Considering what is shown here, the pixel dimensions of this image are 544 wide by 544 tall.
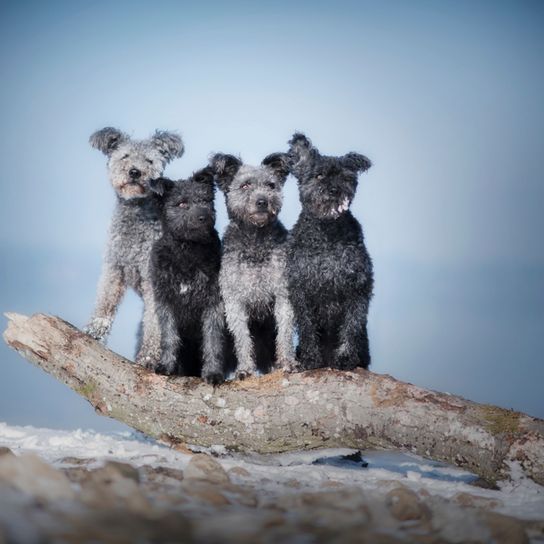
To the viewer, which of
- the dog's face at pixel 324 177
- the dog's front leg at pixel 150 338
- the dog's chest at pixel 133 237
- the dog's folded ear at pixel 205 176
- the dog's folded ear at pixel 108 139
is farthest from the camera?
the dog's folded ear at pixel 108 139

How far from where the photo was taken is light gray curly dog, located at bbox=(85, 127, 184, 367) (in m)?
8.27

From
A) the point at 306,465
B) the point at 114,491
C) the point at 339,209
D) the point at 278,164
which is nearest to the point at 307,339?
the point at 306,465

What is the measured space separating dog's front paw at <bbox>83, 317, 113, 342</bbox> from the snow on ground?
117 cm

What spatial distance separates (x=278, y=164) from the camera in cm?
773

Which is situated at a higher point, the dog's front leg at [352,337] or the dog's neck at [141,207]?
the dog's neck at [141,207]

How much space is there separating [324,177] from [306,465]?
115 inches

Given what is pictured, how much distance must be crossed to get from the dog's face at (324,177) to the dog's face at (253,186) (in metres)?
0.26

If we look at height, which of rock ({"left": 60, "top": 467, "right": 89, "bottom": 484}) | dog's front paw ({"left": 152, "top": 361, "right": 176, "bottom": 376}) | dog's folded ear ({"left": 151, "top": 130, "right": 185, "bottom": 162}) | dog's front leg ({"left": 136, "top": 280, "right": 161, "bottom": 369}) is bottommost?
rock ({"left": 60, "top": 467, "right": 89, "bottom": 484})

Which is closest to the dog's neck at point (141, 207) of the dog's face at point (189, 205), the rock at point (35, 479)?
the dog's face at point (189, 205)

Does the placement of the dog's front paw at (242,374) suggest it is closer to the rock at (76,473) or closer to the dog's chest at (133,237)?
the dog's chest at (133,237)

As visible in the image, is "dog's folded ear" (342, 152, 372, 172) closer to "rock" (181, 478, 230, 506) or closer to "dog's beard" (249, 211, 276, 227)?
"dog's beard" (249, 211, 276, 227)

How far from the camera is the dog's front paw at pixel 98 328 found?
335 inches

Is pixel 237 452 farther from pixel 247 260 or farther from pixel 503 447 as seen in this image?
pixel 503 447

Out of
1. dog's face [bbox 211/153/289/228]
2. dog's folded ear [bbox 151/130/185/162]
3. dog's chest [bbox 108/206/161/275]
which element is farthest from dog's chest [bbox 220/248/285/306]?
dog's folded ear [bbox 151/130/185/162]
